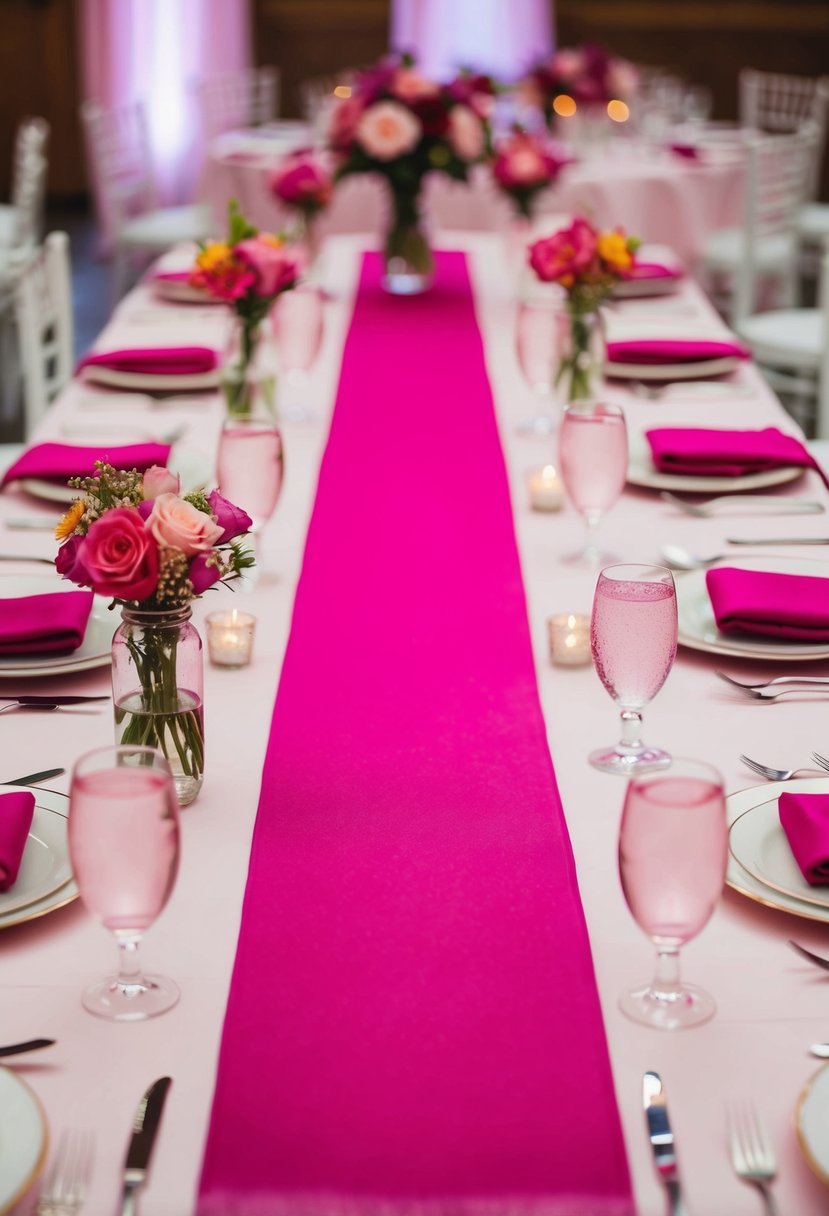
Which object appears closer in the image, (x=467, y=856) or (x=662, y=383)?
(x=467, y=856)

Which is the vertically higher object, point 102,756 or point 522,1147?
point 102,756

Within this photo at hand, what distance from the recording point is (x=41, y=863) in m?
1.22

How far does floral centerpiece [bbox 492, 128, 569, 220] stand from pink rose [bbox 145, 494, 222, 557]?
274 centimetres

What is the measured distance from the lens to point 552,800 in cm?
138

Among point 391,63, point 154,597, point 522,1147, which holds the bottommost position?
point 522,1147

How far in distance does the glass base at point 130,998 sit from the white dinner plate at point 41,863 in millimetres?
104

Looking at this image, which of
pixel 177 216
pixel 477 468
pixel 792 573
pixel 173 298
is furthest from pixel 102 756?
pixel 177 216

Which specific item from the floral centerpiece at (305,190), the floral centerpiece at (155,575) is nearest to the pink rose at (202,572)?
the floral centerpiece at (155,575)

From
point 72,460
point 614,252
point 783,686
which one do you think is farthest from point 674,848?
point 614,252

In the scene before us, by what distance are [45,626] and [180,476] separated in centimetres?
59

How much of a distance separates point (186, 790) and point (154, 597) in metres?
0.19

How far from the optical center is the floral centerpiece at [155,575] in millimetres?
1228

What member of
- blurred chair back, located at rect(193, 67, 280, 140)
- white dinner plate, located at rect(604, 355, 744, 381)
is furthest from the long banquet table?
blurred chair back, located at rect(193, 67, 280, 140)

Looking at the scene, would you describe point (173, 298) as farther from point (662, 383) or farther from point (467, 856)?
point (467, 856)
